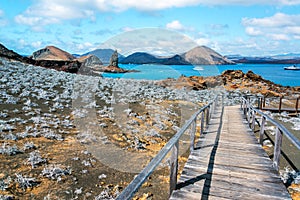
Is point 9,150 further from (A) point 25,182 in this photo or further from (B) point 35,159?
(A) point 25,182

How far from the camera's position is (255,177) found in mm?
4910

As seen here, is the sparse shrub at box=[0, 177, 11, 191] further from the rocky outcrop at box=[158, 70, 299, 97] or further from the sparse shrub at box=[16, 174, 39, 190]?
the rocky outcrop at box=[158, 70, 299, 97]

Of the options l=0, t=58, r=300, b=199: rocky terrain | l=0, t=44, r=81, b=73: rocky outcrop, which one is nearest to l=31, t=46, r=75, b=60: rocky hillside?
l=0, t=44, r=81, b=73: rocky outcrop

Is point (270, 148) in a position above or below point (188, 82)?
below

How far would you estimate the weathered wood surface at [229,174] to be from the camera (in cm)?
423

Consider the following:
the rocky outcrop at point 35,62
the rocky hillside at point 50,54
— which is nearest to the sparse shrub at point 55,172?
the rocky outcrop at point 35,62

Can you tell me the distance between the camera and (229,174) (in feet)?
16.6

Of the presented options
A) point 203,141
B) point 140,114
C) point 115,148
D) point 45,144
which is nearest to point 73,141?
point 45,144

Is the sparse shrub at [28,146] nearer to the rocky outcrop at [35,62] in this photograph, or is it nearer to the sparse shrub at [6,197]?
the sparse shrub at [6,197]

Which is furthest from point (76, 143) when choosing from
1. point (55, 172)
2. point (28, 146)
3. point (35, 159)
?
point (55, 172)

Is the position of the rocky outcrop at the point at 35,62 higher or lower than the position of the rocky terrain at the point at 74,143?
higher

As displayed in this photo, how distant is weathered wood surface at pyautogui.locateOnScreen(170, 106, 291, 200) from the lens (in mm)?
4230

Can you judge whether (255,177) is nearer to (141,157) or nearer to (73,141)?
(141,157)

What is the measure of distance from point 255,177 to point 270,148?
5.26 meters
